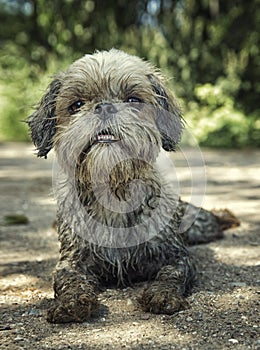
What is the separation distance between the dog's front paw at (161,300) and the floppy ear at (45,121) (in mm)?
1272

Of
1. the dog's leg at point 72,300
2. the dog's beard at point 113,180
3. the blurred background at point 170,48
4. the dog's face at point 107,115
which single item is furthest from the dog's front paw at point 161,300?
the blurred background at point 170,48

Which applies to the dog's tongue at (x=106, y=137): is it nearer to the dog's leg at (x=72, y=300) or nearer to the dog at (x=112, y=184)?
the dog at (x=112, y=184)

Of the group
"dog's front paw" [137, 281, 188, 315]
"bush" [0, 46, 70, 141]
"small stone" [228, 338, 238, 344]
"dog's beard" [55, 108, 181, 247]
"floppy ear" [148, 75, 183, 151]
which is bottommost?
"small stone" [228, 338, 238, 344]

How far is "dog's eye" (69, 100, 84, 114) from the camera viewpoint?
3.99 meters

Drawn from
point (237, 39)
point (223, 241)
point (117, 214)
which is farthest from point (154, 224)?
point (237, 39)

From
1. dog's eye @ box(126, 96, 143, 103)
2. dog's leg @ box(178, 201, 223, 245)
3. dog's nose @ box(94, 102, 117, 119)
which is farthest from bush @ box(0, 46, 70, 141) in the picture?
dog's nose @ box(94, 102, 117, 119)

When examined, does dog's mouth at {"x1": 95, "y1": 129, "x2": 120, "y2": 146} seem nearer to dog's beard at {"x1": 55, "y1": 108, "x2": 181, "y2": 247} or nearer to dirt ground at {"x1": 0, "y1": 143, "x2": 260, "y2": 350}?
dog's beard at {"x1": 55, "y1": 108, "x2": 181, "y2": 247}

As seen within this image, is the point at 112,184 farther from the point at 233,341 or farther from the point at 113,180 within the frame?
the point at 233,341

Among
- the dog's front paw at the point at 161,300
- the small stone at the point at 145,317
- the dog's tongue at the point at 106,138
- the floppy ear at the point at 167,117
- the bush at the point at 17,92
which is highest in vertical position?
the bush at the point at 17,92

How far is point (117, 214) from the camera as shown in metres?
4.23

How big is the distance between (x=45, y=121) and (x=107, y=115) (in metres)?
0.69

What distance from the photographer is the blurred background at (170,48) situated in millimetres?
15320

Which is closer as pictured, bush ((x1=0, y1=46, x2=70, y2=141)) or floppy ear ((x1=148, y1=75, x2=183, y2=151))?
floppy ear ((x1=148, y1=75, x2=183, y2=151))

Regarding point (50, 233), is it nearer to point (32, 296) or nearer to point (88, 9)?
point (32, 296)
